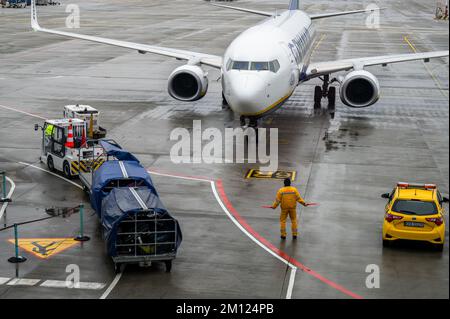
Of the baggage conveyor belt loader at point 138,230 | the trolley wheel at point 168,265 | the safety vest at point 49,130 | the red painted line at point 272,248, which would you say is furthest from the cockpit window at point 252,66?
the trolley wheel at point 168,265

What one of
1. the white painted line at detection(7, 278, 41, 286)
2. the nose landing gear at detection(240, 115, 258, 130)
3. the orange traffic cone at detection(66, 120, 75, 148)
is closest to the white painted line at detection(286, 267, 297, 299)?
the white painted line at detection(7, 278, 41, 286)

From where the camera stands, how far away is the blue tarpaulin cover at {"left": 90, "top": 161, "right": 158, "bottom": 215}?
77.7 ft

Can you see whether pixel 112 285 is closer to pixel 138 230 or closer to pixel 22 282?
pixel 138 230

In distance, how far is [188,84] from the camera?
42344 millimetres

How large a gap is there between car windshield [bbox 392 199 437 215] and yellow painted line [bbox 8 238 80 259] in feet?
32.0

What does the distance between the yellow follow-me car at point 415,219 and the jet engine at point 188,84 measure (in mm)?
20431

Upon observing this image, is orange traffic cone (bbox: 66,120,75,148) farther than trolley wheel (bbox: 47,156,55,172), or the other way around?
trolley wheel (bbox: 47,156,55,172)

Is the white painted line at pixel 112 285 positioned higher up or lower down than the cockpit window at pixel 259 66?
lower down

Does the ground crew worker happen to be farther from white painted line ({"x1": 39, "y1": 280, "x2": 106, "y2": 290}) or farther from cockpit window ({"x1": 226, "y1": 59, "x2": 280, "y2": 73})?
cockpit window ({"x1": 226, "y1": 59, "x2": 280, "y2": 73})

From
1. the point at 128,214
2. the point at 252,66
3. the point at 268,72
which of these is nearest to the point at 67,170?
the point at 252,66

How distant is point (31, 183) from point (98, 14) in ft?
299

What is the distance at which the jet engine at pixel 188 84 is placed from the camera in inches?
1646

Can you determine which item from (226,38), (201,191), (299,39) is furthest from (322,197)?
(226,38)

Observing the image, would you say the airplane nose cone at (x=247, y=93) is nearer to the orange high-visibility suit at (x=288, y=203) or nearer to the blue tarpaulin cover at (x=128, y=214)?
the orange high-visibility suit at (x=288, y=203)
